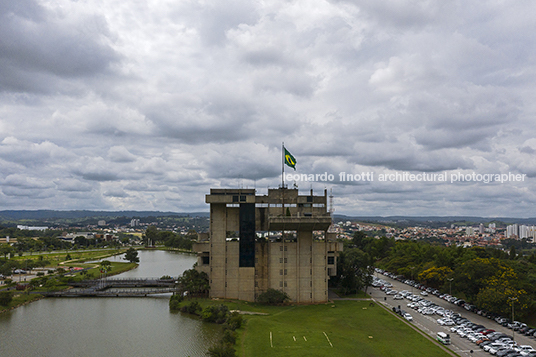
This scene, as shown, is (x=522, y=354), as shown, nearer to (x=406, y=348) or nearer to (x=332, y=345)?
(x=406, y=348)

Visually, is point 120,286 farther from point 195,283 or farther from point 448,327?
point 448,327

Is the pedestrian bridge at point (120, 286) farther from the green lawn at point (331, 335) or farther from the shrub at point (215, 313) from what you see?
the green lawn at point (331, 335)

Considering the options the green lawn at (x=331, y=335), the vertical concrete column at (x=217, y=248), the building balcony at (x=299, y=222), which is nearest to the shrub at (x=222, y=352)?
the green lawn at (x=331, y=335)

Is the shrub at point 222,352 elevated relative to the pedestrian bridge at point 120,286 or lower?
elevated

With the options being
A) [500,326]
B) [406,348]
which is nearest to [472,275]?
[500,326]

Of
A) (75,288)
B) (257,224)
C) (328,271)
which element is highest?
(257,224)

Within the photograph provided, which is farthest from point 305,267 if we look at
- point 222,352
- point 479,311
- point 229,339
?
point 222,352

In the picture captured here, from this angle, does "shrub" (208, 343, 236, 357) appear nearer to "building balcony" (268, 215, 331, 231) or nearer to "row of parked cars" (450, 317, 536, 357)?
"building balcony" (268, 215, 331, 231)

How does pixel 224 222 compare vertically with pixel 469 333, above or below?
above
